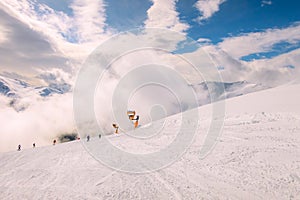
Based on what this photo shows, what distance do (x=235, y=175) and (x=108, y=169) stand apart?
361 inches

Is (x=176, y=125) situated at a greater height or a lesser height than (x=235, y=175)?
greater

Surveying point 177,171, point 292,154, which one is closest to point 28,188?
point 177,171

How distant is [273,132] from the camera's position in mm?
18719

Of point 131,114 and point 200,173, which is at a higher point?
point 131,114

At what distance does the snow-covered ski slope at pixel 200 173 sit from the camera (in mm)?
11578

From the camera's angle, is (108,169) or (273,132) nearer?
(108,169)

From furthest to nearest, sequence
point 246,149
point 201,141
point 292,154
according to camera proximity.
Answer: point 201,141, point 246,149, point 292,154

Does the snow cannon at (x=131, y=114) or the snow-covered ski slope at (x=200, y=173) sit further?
the snow cannon at (x=131, y=114)

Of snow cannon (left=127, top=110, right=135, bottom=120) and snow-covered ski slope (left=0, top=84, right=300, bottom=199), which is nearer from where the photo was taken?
snow-covered ski slope (left=0, top=84, right=300, bottom=199)

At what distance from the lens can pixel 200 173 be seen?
46.0ft

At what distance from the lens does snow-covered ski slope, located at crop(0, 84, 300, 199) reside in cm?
1158

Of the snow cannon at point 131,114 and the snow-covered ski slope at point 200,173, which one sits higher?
the snow cannon at point 131,114

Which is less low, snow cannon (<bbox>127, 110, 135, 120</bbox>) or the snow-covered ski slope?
snow cannon (<bbox>127, 110, 135, 120</bbox>)

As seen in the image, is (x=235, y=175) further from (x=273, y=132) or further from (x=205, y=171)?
(x=273, y=132)
